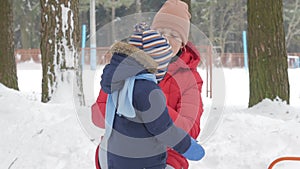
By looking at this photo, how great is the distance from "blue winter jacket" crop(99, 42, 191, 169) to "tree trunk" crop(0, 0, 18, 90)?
22.6ft

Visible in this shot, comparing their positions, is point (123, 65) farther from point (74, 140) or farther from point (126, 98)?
point (74, 140)

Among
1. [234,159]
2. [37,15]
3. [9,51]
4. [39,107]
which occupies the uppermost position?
[37,15]

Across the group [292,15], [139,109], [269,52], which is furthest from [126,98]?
[292,15]

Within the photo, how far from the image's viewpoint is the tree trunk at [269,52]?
6.93 meters

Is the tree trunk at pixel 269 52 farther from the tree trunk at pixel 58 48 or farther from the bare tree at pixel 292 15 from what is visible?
the bare tree at pixel 292 15

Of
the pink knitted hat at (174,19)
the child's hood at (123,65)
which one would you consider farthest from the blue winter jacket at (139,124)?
the pink knitted hat at (174,19)

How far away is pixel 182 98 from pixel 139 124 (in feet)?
0.84

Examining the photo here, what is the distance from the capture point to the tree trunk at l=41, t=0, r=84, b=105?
6270 mm

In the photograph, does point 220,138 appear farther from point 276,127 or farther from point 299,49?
point 299,49

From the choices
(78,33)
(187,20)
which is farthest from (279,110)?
(187,20)

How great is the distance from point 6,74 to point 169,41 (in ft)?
22.8

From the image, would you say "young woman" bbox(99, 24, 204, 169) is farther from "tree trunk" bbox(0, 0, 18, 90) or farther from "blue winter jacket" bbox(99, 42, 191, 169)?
"tree trunk" bbox(0, 0, 18, 90)

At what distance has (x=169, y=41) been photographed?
222cm

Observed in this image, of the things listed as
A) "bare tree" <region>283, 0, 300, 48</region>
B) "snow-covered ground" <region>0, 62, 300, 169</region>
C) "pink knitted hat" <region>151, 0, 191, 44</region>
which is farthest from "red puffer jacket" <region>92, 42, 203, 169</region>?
"bare tree" <region>283, 0, 300, 48</region>
